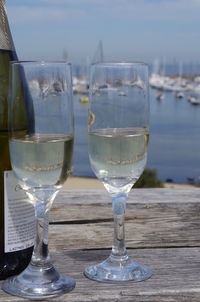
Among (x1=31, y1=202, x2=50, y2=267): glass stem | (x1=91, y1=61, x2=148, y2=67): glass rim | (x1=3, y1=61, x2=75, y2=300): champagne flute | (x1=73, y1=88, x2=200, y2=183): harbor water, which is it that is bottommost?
(x1=73, y1=88, x2=200, y2=183): harbor water

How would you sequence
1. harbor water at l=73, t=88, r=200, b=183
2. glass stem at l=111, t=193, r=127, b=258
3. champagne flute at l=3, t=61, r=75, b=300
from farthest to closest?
harbor water at l=73, t=88, r=200, b=183, glass stem at l=111, t=193, r=127, b=258, champagne flute at l=3, t=61, r=75, b=300

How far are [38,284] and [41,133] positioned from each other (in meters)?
0.27

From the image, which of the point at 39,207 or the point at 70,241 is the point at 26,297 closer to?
the point at 39,207

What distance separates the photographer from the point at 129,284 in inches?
43.3

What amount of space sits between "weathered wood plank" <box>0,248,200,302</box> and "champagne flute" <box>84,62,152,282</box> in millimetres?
189

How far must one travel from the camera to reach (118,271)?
1.14m

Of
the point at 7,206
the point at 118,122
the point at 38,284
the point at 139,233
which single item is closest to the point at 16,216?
the point at 7,206

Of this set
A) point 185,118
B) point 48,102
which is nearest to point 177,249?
point 48,102

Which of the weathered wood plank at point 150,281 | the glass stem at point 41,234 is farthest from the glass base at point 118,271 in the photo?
the glass stem at point 41,234

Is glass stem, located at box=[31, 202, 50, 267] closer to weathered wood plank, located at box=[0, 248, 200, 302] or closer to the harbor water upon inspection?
weathered wood plank, located at box=[0, 248, 200, 302]

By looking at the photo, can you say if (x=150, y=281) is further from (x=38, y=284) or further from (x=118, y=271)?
(x=38, y=284)

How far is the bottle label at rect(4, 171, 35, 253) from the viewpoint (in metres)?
1.12

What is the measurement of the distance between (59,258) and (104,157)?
12.7 inches

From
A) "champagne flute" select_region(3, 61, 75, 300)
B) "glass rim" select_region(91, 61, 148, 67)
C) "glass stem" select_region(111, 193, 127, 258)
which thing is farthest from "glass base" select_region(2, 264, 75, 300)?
"glass rim" select_region(91, 61, 148, 67)
